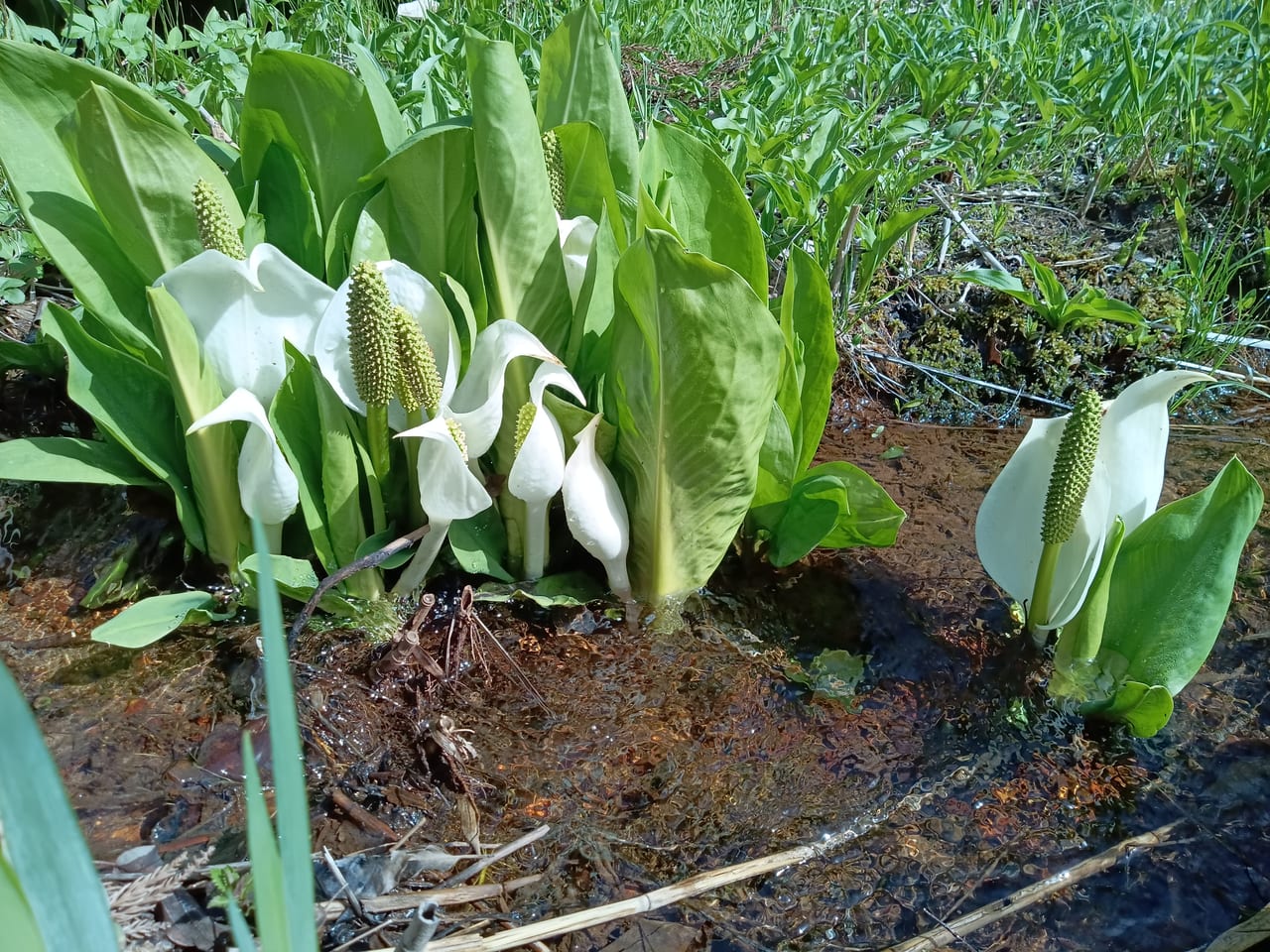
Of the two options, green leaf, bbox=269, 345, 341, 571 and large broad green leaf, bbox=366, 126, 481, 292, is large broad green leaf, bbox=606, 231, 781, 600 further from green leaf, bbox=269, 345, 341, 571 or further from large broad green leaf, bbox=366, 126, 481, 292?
green leaf, bbox=269, 345, 341, 571

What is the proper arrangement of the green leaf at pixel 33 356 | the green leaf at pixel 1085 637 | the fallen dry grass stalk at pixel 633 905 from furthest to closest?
1. the green leaf at pixel 33 356
2. the green leaf at pixel 1085 637
3. the fallen dry grass stalk at pixel 633 905

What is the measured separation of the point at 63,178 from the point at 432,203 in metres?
0.59

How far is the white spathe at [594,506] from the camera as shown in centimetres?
158

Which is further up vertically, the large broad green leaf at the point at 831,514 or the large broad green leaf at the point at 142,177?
the large broad green leaf at the point at 142,177

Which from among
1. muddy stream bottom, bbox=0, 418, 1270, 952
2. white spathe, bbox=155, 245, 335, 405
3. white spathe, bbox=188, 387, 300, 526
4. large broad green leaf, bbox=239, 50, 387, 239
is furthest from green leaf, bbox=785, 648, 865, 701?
large broad green leaf, bbox=239, 50, 387, 239

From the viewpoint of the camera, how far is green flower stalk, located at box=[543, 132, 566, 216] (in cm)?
163

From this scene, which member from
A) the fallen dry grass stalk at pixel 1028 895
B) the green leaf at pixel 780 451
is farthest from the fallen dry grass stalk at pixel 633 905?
the green leaf at pixel 780 451

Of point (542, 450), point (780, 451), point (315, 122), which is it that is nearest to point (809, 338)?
point (780, 451)

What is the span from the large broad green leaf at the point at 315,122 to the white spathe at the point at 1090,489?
3.83 feet

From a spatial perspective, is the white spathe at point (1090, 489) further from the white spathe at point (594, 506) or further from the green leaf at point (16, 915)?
the green leaf at point (16, 915)

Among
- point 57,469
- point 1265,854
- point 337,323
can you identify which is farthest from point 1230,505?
point 57,469

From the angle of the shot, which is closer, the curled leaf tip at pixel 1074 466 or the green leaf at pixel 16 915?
the green leaf at pixel 16 915

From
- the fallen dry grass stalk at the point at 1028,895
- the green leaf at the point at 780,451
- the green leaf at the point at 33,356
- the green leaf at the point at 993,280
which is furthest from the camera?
the green leaf at the point at 993,280

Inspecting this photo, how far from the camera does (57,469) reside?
5.11ft
